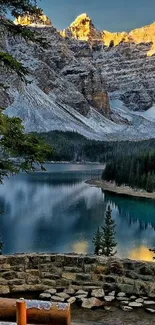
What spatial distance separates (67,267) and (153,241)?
35.5m

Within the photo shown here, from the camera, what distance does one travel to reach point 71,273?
9.70 metres

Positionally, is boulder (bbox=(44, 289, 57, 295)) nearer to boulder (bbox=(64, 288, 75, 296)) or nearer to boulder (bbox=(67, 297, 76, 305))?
boulder (bbox=(64, 288, 75, 296))

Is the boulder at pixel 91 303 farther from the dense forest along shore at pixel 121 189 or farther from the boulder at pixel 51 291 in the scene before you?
the dense forest along shore at pixel 121 189

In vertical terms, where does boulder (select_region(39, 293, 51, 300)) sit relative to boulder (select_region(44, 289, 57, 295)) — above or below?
below

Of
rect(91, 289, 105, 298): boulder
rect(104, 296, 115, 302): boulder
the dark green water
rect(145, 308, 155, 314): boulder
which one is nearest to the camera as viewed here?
rect(145, 308, 155, 314): boulder

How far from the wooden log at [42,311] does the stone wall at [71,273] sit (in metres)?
4.76

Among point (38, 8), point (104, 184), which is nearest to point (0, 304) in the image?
point (38, 8)

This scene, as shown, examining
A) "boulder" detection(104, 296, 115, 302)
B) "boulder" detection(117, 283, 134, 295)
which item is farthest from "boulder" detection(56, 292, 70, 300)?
"boulder" detection(117, 283, 134, 295)

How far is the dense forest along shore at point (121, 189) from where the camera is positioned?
3182 inches

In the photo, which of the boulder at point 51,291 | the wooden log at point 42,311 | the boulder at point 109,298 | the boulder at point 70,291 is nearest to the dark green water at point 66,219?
the boulder at point 51,291

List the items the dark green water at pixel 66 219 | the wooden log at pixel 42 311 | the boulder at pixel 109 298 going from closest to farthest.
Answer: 1. the wooden log at pixel 42 311
2. the boulder at pixel 109 298
3. the dark green water at pixel 66 219

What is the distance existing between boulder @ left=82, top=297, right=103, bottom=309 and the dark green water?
1603cm

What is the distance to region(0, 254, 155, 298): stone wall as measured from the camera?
9.43 meters

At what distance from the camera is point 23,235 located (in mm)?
42625
